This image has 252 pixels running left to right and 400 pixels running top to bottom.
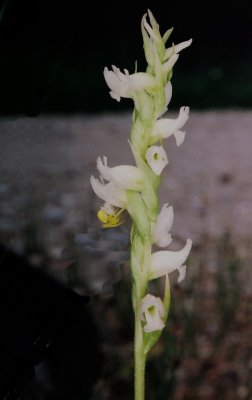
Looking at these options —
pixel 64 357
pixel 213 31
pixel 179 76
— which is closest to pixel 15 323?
pixel 64 357

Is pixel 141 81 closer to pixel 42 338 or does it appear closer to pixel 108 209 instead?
pixel 108 209

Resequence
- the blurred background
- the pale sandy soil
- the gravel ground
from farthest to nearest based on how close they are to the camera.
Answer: the pale sandy soil, the gravel ground, the blurred background

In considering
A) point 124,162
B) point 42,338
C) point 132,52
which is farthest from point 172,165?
point 42,338

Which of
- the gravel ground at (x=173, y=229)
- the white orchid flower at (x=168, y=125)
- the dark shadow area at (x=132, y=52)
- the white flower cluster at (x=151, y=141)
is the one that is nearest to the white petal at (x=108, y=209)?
the white flower cluster at (x=151, y=141)

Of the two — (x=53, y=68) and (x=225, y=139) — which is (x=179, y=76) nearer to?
(x=225, y=139)

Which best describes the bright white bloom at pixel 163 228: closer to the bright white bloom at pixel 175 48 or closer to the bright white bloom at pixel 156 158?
the bright white bloom at pixel 156 158

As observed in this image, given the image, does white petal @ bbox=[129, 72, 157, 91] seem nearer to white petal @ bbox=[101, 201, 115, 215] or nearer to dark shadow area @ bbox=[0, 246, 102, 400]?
white petal @ bbox=[101, 201, 115, 215]

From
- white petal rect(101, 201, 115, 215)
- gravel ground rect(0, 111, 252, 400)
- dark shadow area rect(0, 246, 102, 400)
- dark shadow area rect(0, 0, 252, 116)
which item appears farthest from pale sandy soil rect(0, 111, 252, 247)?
white petal rect(101, 201, 115, 215)
